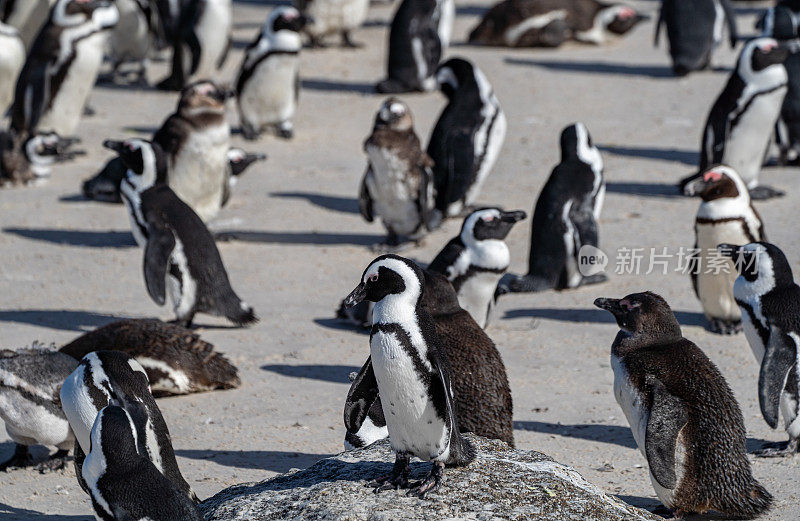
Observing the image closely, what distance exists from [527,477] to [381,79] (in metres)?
10.6

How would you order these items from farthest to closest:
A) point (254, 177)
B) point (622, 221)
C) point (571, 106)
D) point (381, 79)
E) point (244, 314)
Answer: point (381, 79)
point (571, 106)
point (254, 177)
point (622, 221)
point (244, 314)

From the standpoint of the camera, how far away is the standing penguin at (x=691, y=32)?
13734 millimetres

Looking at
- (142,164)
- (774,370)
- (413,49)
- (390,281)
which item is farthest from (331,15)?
(390,281)

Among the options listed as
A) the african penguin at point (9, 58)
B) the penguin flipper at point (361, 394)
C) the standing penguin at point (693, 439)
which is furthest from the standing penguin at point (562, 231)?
the african penguin at point (9, 58)

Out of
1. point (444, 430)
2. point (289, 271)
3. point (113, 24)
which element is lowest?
point (289, 271)

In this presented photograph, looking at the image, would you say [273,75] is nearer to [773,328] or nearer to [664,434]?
[773,328]

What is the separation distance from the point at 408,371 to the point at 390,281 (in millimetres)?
301

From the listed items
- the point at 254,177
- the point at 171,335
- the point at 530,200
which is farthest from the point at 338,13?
the point at 171,335

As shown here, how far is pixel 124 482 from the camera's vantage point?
397cm

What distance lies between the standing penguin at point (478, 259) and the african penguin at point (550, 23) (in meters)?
8.62

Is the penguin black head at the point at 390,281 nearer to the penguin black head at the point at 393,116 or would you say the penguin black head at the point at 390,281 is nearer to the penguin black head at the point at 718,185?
the penguin black head at the point at 718,185

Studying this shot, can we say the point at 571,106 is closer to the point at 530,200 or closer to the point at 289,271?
the point at 530,200

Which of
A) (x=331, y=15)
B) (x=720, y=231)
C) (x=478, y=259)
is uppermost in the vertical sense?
(x=331, y=15)

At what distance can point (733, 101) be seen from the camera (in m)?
9.83
